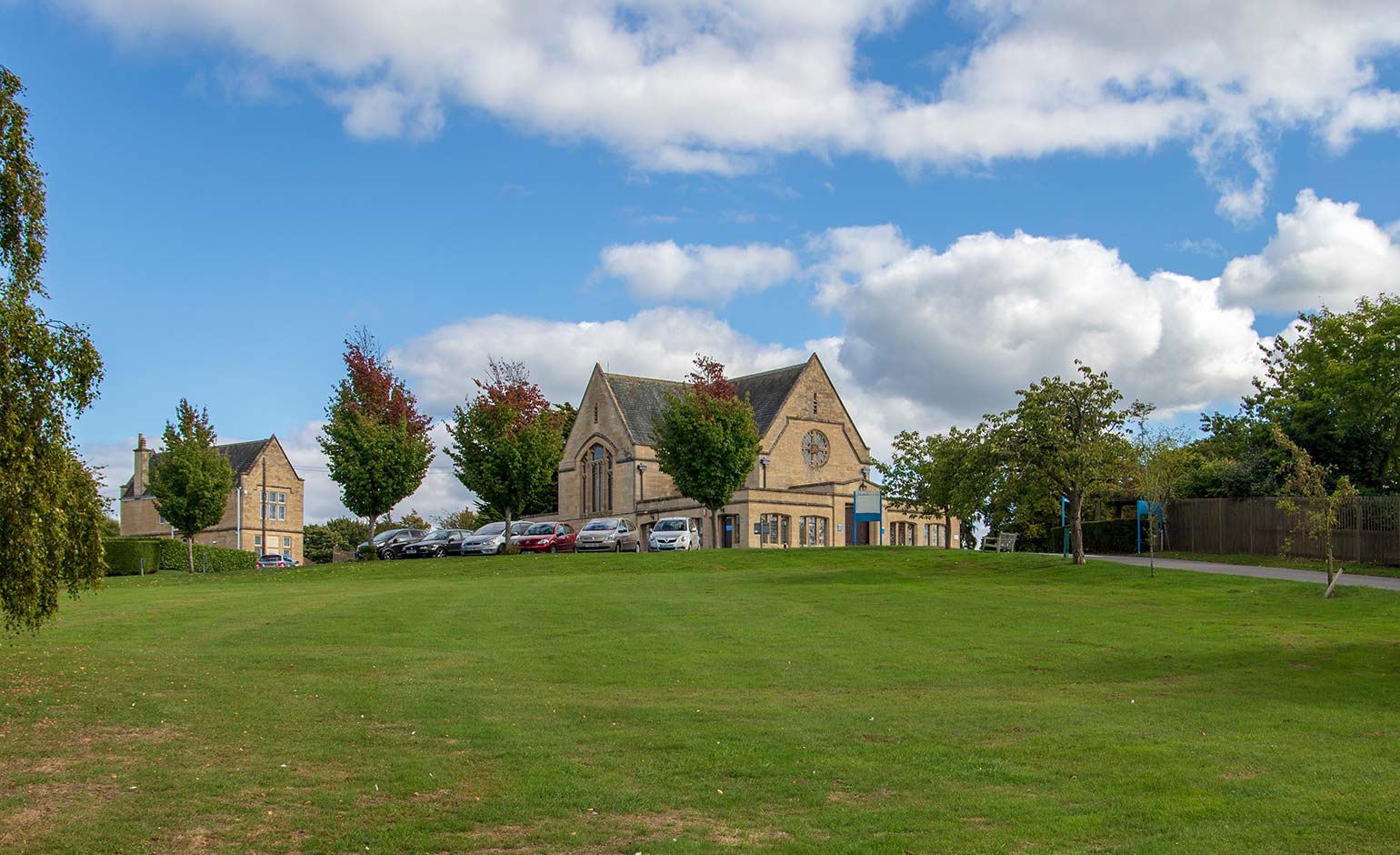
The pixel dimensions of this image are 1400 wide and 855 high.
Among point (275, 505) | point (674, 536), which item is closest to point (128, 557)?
point (674, 536)

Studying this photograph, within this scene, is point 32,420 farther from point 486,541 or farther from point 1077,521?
point 486,541

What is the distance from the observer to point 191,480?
5209 centimetres

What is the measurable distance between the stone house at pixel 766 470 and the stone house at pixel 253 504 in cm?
2733

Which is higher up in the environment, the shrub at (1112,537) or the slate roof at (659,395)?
the slate roof at (659,395)

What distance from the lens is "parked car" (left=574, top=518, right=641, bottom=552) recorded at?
2079 inches

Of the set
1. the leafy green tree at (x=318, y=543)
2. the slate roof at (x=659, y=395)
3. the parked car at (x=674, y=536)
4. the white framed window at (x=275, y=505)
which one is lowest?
the leafy green tree at (x=318, y=543)

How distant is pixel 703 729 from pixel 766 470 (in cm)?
5786

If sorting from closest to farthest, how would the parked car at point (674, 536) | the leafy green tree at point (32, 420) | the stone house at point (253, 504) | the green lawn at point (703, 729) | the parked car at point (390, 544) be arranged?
the green lawn at point (703, 729)
the leafy green tree at point (32, 420)
the parked car at point (674, 536)
the parked car at point (390, 544)
the stone house at point (253, 504)

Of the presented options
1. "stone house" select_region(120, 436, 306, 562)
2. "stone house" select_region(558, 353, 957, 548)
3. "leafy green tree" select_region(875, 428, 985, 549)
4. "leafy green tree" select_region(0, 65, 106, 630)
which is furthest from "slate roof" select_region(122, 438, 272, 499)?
"leafy green tree" select_region(0, 65, 106, 630)

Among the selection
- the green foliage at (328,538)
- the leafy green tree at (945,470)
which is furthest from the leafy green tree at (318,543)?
the leafy green tree at (945,470)

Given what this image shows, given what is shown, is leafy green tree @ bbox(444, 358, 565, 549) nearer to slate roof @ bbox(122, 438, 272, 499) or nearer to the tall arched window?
the tall arched window

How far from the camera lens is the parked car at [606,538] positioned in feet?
173

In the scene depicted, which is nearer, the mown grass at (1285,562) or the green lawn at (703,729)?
the green lawn at (703,729)

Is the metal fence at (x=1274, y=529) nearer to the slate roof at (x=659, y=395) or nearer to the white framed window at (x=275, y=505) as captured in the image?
the slate roof at (x=659, y=395)
